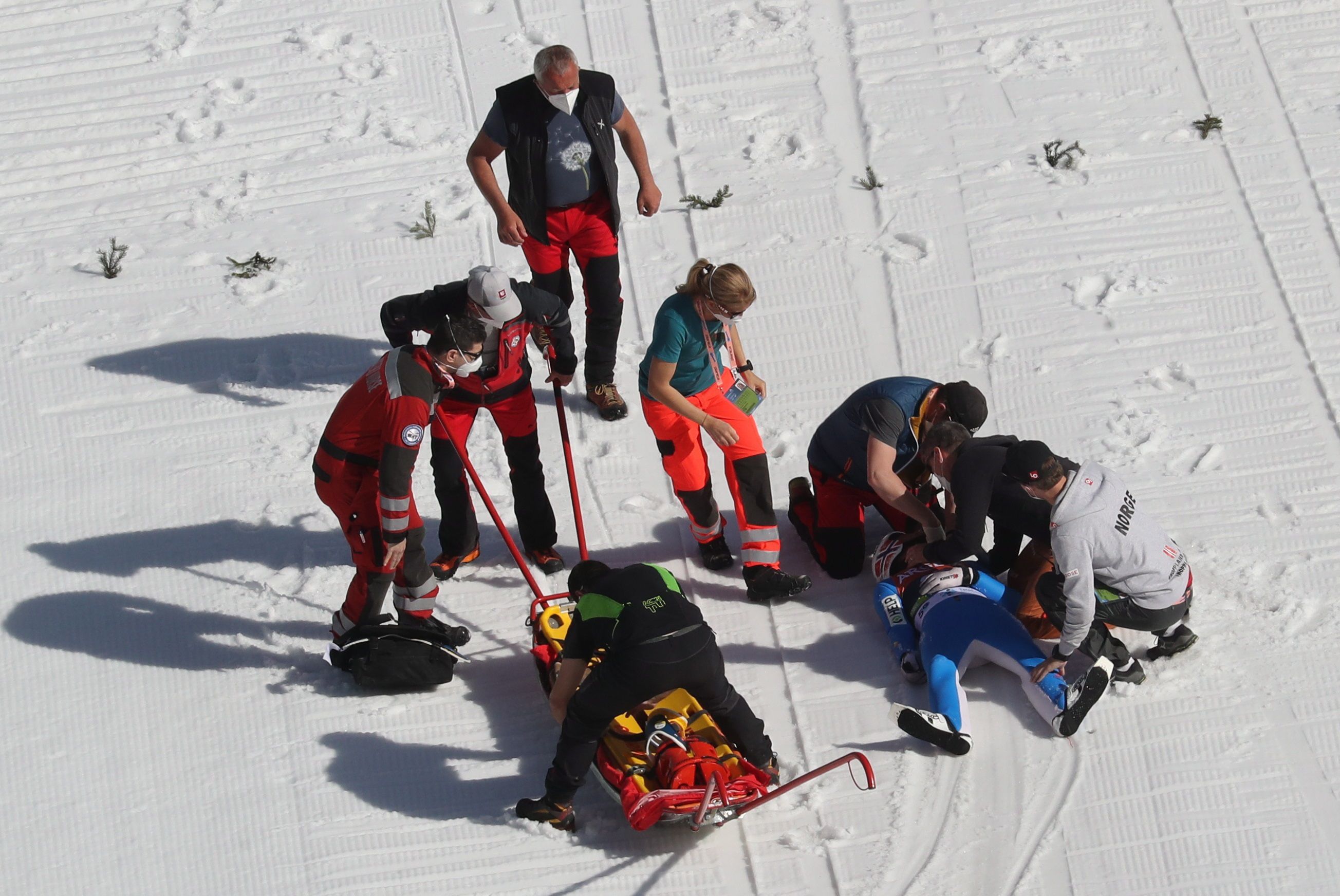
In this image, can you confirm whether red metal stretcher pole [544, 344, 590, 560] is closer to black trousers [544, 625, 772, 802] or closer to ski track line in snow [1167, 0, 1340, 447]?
black trousers [544, 625, 772, 802]

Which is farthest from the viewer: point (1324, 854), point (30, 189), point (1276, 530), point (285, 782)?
point (30, 189)

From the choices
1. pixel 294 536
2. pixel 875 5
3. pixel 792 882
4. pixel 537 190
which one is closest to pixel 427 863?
pixel 792 882

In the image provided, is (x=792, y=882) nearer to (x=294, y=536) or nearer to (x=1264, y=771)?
(x=1264, y=771)

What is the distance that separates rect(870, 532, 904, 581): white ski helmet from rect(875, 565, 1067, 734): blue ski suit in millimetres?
181

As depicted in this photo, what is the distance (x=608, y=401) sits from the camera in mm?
7418

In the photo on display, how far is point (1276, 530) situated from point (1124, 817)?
1.78m

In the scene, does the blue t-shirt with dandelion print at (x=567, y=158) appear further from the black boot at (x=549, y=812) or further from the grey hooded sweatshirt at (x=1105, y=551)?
the black boot at (x=549, y=812)

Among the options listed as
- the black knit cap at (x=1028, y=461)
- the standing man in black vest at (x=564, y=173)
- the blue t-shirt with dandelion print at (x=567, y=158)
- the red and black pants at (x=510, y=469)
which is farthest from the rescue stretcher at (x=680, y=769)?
the blue t-shirt with dandelion print at (x=567, y=158)

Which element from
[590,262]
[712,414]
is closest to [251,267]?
[590,262]

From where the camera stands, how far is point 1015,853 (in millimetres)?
5398

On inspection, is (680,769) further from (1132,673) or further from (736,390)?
(1132,673)

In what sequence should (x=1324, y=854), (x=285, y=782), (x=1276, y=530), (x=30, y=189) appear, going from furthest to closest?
(x=30, y=189) → (x=1276, y=530) → (x=285, y=782) → (x=1324, y=854)

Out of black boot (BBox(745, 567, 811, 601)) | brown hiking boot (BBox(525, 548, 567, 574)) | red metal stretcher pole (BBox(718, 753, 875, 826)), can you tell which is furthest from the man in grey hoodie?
brown hiking boot (BBox(525, 548, 567, 574))

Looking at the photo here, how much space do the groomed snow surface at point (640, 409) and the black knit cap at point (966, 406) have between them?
1046mm
